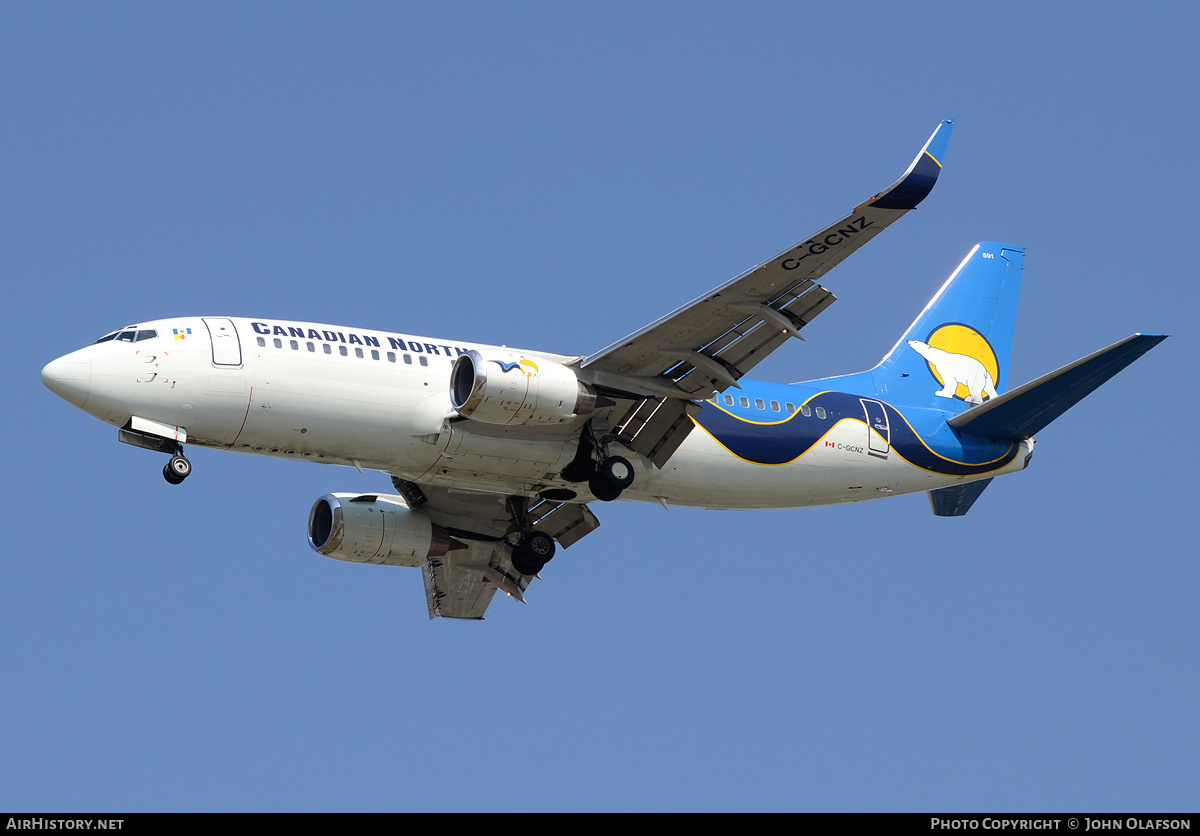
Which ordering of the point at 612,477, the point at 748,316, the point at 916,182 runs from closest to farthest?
1. the point at 916,182
2. the point at 748,316
3. the point at 612,477

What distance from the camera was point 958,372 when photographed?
1646 inches

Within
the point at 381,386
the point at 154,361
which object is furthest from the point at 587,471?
the point at 154,361

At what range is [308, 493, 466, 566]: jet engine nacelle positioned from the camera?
38.5m

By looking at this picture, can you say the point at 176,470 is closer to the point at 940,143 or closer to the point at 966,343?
the point at 940,143

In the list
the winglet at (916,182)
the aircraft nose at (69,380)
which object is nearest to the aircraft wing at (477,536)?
the aircraft nose at (69,380)

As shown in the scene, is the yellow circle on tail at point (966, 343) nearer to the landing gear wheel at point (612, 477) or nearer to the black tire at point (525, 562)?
the landing gear wheel at point (612, 477)

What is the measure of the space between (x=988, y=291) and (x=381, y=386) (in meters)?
20.0

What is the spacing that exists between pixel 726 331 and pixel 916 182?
19.6ft

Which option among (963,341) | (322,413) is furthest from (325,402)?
(963,341)

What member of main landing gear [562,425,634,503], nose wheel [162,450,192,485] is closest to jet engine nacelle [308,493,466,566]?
main landing gear [562,425,634,503]

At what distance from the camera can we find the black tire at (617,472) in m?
34.9

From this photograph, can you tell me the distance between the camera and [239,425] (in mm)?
32438
